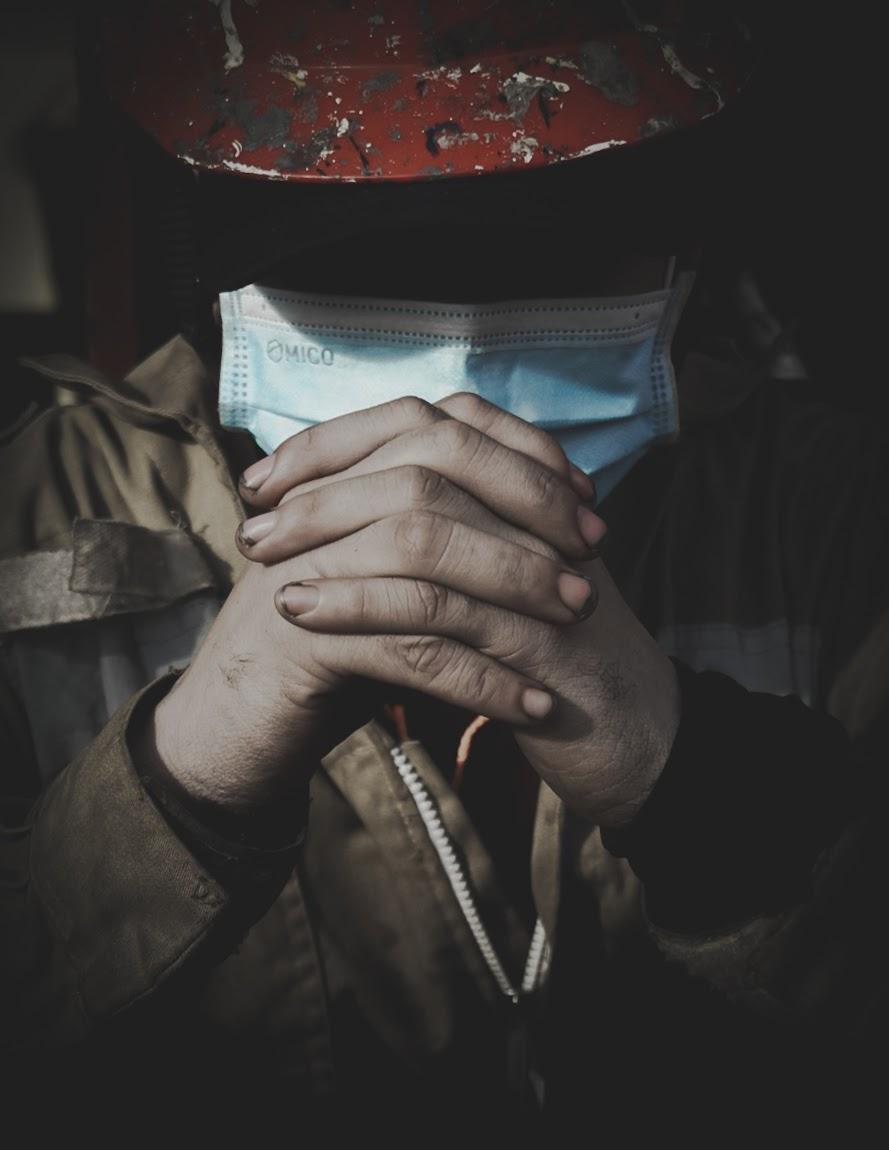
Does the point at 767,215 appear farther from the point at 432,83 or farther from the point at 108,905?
the point at 108,905

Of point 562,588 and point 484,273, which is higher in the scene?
point 484,273

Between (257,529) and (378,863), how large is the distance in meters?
0.64

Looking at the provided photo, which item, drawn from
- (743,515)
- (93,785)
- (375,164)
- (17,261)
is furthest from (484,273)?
(17,261)

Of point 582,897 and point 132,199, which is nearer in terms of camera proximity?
point 582,897

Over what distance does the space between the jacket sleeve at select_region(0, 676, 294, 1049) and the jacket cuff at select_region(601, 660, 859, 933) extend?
18.3 inches

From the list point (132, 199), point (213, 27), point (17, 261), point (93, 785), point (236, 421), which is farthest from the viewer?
point (17, 261)

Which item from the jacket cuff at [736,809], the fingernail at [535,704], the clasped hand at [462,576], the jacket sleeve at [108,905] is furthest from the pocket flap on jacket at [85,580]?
the jacket cuff at [736,809]

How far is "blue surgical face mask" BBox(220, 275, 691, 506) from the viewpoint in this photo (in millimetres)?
1275

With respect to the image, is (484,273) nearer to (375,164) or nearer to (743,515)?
(375,164)

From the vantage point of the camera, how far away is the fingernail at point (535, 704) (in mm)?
959

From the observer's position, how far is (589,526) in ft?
3.31

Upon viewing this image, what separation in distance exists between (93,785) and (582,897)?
829 mm

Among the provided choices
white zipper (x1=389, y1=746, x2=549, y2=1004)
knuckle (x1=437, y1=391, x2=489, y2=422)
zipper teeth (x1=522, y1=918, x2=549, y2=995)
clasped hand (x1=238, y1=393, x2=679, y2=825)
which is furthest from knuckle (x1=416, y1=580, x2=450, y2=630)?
zipper teeth (x1=522, y1=918, x2=549, y2=995)

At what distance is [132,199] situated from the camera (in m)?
2.30
